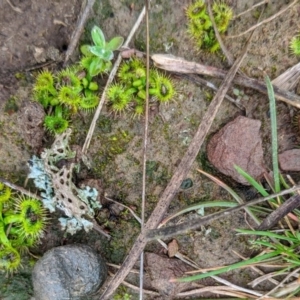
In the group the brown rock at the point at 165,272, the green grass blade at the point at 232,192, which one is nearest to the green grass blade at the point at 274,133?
the green grass blade at the point at 232,192

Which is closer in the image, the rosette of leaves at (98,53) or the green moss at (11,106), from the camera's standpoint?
the rosette of leaves at (98,53)

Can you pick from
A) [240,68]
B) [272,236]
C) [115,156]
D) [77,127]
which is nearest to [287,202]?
[272,236]

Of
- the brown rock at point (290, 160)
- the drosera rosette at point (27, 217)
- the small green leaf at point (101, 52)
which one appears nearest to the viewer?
the small green leaf at point (101, 52)

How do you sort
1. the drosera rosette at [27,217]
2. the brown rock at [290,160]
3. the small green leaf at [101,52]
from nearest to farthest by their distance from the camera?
the small green leaf at [101,52], the drosera rosette at [27,217], the brown rock at [290,160]

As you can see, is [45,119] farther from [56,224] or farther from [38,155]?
[56,224]

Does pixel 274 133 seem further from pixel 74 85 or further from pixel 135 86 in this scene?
pixel 74 85

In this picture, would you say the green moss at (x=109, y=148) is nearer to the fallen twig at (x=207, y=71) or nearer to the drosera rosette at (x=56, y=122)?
the drosera rosette at (x=56, y=122)

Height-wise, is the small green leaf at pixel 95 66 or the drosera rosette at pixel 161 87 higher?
the small green leaf at pixel 95 66
